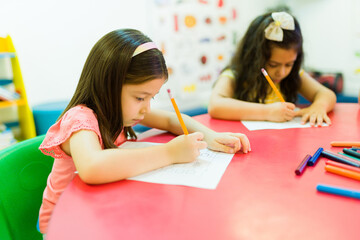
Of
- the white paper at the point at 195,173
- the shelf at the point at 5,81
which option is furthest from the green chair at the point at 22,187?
the shelf at the point at 5,81

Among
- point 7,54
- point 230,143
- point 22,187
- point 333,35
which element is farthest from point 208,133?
point 333,35

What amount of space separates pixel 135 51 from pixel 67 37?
1.64 meters

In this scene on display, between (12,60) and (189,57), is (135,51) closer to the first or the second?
(12,60)

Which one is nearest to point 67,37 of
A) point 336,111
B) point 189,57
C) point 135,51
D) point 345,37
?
point 189,57

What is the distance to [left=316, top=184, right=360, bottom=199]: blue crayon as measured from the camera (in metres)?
0.46

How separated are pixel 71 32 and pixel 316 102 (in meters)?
1.75

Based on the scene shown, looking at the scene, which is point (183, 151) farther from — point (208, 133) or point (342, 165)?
point (342, 165)

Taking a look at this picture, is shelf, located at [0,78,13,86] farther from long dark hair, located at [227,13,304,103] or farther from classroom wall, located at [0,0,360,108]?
long dark hair, located at [227,13,304,103]

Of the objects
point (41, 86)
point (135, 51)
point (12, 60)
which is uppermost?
point (135, 51)

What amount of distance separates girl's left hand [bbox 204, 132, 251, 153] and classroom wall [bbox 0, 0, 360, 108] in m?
1.68

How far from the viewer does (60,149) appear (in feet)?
2.22

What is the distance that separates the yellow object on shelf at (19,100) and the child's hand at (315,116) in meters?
1.70

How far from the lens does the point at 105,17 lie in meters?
2.20

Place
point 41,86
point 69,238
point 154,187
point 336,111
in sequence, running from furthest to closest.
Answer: point 41,86 < point 336,111 < point 154,187 < point 69,238
